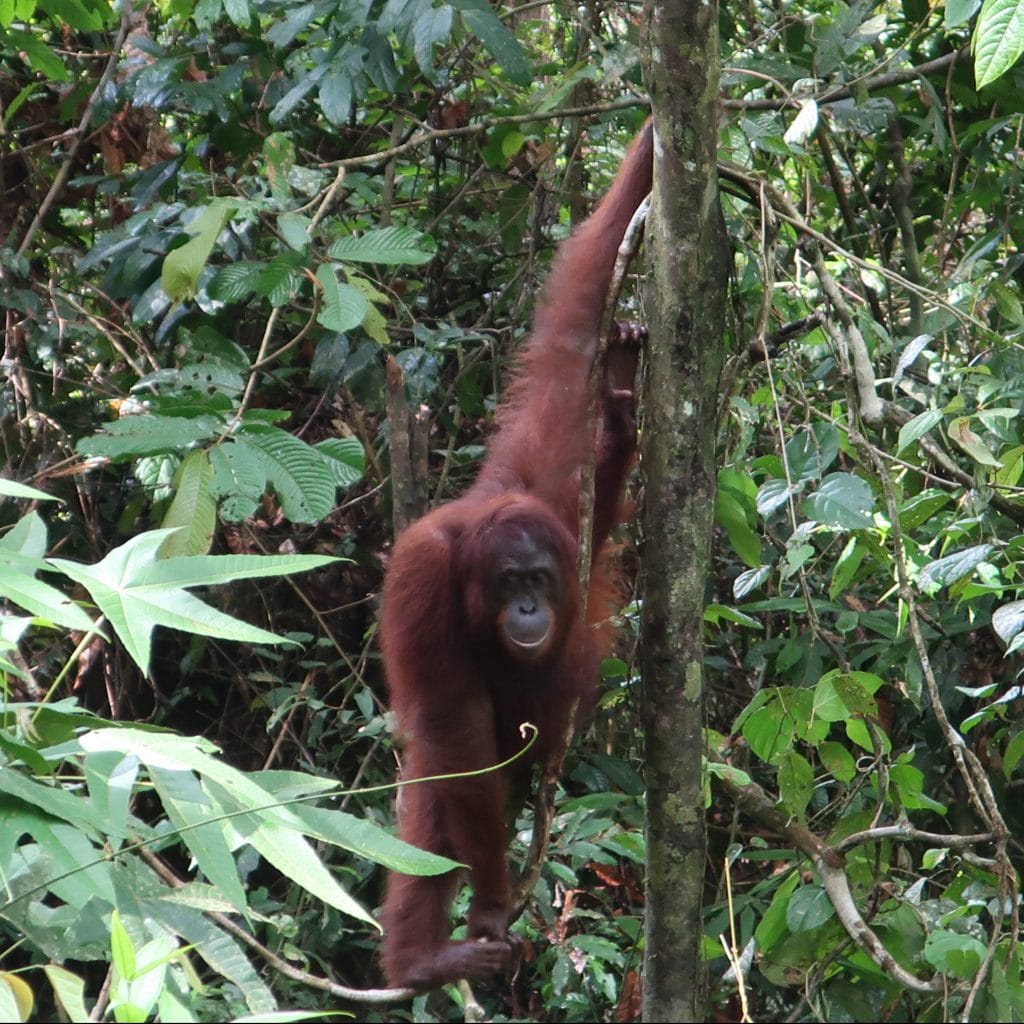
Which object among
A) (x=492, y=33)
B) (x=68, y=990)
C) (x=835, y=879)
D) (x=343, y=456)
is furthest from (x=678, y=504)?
(x=492, y=33)

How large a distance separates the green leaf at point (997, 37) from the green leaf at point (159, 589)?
4.44 ft

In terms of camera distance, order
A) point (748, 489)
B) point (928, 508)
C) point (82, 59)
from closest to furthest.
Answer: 1. point (928, 508)
2. point (748, 489)
3. point (82, 59)

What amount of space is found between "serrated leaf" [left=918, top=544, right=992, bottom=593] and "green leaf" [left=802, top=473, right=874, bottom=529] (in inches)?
13.6

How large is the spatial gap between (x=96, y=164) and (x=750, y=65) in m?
2.39

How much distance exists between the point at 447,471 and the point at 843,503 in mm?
1942

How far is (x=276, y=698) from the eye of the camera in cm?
393

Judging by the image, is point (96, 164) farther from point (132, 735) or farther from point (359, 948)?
point (132, 735)

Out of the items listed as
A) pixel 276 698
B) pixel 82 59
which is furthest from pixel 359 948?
pixel 82 59

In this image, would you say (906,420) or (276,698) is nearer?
(906,420)

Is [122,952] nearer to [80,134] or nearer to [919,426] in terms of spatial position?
[919,426]

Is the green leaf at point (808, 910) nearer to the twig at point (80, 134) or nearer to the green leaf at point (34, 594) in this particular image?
the green leaf at point (34, 594)

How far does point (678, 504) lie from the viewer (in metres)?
2.36

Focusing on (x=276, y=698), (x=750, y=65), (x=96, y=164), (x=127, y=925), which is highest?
(x=750, y=65)

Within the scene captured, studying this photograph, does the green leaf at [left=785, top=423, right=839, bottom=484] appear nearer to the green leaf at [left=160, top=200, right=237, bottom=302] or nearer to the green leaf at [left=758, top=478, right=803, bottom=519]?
the green leaf at [left=758, top=478, right=803, bottom=519]
